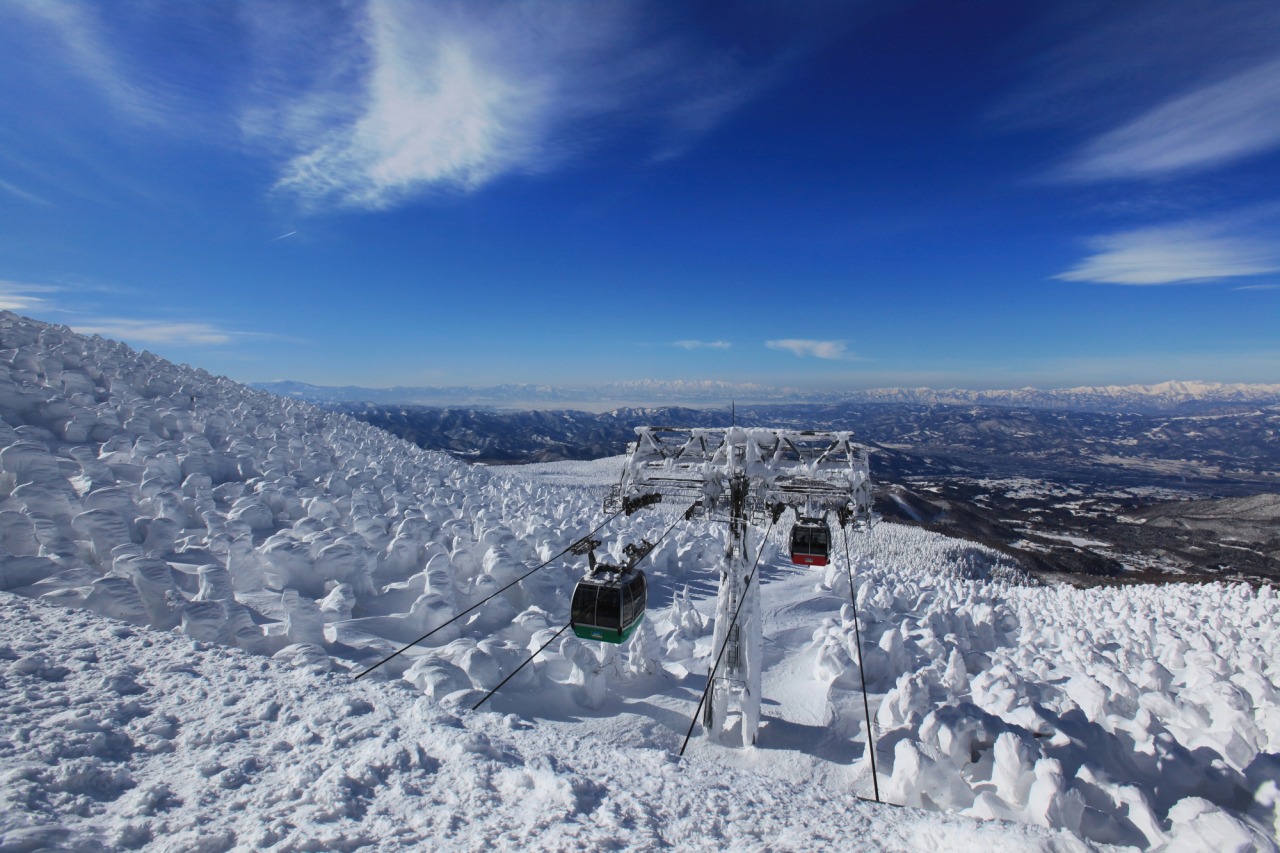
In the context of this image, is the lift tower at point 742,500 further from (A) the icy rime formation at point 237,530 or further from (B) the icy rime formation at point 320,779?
(A) the icy rime formation at point 237,530

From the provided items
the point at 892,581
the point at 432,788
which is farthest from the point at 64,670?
the point at 892,581

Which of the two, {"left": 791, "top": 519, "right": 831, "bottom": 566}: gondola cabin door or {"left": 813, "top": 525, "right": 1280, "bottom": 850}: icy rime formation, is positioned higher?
{"left": 791, "top": 519, "right": 831, "bottom": 566}: gondola cabin door

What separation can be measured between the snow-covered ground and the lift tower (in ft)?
3.39

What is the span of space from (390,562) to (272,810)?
9.04m

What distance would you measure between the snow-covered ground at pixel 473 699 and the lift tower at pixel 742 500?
1033mm

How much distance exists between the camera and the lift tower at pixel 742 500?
348 inches

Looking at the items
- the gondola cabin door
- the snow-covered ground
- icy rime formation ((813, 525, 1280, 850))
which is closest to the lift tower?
the gondola cabin door

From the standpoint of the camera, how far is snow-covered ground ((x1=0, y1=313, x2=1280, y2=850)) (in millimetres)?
5164

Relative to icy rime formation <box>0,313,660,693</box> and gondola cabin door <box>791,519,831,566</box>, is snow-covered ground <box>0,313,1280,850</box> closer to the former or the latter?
icy rime formation <box>0,313,660,693</box>

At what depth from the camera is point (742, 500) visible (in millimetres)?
8781

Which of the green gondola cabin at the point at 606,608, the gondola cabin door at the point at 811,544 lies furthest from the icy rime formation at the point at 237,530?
the gondola cabin door at the point at 811,544

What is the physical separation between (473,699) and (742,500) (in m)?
4.88

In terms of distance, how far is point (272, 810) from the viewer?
4996 mm

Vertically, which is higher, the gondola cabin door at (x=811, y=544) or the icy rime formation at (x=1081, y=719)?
the gondola cabin door at (x=811, y=544)
